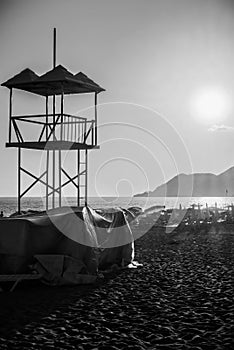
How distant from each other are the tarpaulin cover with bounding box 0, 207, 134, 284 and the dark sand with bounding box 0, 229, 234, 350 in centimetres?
64

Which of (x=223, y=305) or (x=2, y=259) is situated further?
(x=2, y=259)

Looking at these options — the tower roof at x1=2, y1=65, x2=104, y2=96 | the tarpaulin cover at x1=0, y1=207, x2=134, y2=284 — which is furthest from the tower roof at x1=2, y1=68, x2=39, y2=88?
the tarpaulin cover at x1=0, y1=207, x2=134, y2=284

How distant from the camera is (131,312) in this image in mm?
11539

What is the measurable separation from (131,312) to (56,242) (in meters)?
4.52

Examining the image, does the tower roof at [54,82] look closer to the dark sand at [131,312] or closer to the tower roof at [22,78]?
the tower roof at [22,78]

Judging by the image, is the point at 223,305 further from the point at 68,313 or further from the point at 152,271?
the point at 152,271

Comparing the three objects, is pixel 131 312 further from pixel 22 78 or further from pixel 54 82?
pixel 22 78

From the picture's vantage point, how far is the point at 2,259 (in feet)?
48.0

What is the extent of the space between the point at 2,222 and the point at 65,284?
226 cm

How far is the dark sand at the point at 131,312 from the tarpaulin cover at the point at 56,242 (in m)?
0.64

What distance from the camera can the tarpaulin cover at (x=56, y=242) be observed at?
578 inches

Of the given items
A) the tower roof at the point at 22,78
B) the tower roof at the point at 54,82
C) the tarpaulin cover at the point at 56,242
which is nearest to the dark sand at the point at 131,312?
the tarpaulin cover at the point at 56,242

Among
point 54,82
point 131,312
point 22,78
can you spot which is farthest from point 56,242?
point 22,78

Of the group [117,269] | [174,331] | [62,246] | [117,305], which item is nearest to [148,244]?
[117,269]
